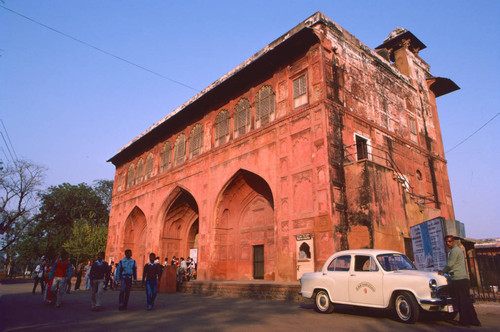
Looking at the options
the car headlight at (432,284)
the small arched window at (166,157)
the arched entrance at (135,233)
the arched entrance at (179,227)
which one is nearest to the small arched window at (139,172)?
the arched entrance at (135,233)

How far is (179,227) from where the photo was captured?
2212cm

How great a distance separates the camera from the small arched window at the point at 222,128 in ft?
58.5

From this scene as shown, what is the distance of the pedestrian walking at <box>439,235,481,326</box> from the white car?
0.46 feet

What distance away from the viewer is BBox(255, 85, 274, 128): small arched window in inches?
611

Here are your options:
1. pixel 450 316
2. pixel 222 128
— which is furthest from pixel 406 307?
pixel 222 128

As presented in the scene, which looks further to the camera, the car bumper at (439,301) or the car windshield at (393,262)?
the car windshield at (393,262)

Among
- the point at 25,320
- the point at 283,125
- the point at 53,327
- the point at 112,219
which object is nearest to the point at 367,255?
the point at 53,327

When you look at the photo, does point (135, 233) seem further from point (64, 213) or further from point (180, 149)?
point (64, 213)

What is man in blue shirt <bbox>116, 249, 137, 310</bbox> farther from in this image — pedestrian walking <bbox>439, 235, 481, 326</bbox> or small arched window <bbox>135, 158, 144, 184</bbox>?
small arched window <bbox>135, 158, 144, 184</bbox>

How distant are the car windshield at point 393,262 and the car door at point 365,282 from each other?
0.14 meters

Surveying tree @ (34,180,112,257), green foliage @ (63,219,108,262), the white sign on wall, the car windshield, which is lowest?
the car windshield

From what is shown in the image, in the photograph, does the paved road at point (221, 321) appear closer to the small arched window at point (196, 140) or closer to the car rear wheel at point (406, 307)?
the car rear wheel at point (406, 307)

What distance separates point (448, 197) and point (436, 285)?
14.9m

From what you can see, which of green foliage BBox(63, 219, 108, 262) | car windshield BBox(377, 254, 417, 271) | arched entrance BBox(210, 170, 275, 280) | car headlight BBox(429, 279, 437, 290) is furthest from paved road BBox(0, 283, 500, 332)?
green foliage BBox(63, 219, 108, 262)
